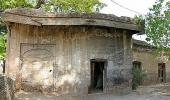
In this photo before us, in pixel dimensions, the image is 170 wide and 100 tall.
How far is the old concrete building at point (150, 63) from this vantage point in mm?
22359

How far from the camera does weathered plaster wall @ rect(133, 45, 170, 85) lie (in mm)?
22369

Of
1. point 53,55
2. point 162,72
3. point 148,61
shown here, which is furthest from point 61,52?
point 162,72

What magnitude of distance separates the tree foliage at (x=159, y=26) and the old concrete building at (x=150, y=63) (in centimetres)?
527

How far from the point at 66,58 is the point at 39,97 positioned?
2.28 meters

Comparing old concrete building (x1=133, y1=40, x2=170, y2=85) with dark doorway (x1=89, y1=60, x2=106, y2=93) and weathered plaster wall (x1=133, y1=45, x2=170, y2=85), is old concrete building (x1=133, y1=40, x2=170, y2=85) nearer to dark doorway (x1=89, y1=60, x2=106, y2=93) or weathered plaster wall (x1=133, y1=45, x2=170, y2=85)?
weathered plaster wall (x1=133, y1=45, x2=170, y2=85)

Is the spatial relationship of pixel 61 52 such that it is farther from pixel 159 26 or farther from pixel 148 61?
pixel 148 61

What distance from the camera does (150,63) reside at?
2380cm

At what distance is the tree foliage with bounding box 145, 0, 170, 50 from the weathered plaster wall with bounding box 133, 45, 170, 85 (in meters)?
5.45

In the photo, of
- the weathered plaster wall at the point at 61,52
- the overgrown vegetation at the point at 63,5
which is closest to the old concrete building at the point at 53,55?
the weathered plaster wall at the point at 61,52

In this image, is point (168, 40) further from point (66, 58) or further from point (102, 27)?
point (66, 58)

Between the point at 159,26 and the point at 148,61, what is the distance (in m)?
7.91

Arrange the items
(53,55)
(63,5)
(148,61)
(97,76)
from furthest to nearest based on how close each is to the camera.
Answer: (63,5)
(148,61)
(97,76)
(53,55)

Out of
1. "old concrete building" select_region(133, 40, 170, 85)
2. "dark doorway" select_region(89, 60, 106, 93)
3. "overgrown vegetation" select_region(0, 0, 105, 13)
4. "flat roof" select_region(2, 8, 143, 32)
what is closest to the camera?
"flat roof" select_region(2, 8, 143, 32)

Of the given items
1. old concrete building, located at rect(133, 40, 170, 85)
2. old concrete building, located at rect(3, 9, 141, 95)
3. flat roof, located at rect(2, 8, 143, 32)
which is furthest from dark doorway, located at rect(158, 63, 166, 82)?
flat roof, located at rect(2, 8, 143, 32)
